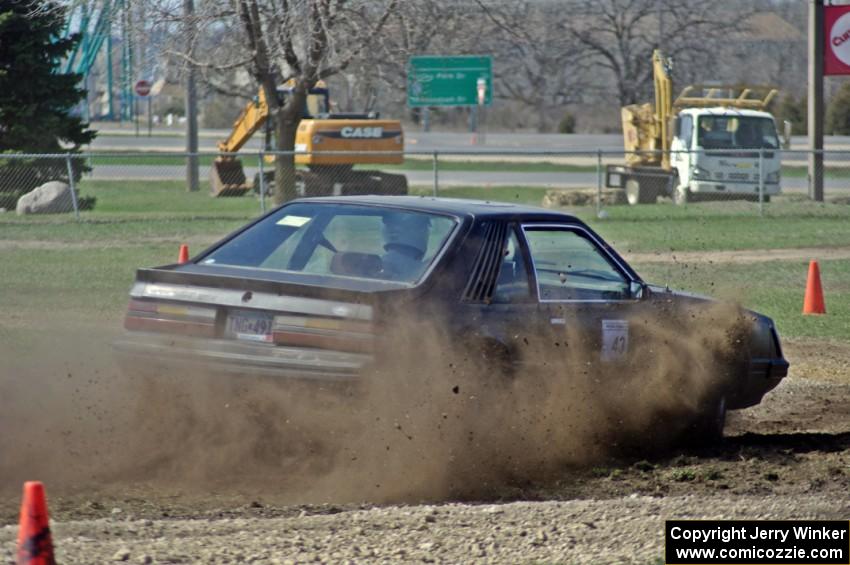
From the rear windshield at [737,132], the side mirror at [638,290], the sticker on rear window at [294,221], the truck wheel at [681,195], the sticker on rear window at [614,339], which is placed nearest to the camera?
the sticker on rear window at [614,339]

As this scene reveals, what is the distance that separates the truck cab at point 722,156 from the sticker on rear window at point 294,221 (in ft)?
75.9

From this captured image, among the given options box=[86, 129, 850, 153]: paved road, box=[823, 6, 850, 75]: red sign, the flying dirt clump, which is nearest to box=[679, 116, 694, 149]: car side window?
box=[823, 6, 850, 75]: red sign

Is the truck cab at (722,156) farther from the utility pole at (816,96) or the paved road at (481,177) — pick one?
the paved road at (481,177)

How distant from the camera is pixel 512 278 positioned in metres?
7.11

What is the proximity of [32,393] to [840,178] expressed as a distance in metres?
34.0

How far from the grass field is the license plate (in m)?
4.23

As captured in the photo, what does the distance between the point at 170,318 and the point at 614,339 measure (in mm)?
2539

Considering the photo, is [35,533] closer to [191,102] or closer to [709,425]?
[709,425]

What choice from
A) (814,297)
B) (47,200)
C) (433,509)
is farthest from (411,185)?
(433,509)

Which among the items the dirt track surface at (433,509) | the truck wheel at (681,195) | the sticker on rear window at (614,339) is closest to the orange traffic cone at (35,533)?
the dirt track surface at (433,509)

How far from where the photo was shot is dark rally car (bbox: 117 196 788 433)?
6441 mm

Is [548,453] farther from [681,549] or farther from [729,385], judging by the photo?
[681,549]

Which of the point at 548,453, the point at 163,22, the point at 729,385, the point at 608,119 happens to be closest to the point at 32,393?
the point at 548,453

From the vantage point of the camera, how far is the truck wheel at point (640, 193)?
31969 millimetres
